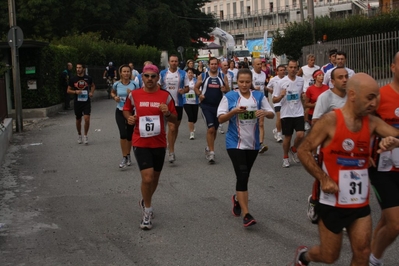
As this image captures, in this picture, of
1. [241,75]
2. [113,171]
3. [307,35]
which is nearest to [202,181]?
[113,171]

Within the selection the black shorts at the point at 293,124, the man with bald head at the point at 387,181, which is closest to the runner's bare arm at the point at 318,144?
the man with bald head at the point at 387,181

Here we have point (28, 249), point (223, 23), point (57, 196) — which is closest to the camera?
point (28, 249)

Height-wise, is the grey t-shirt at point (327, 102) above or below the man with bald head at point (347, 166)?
above

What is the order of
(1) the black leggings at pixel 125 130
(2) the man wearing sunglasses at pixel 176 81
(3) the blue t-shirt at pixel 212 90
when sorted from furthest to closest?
(2) the man wearing sunglasses at pixel 176 81
(3) the blue t-shirt at pixel 212 90
(1) the black leggings at pixel 125 130

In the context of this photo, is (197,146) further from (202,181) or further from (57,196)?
(57,196)

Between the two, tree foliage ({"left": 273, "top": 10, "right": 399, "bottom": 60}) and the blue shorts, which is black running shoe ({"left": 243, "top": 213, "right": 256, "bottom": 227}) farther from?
tree foliage ({"left": 273, "top": 10, "right": 399, "bottom": 60})

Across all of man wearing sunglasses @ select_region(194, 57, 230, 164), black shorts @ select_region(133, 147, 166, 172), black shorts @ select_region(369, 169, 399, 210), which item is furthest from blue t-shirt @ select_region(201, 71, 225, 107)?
black shorts @ select_region(369, 169, 399, 210)

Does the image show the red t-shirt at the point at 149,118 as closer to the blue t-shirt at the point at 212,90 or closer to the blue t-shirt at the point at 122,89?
the blue t-shirt at the point at 122,89

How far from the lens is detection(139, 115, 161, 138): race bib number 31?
7773 millimetres

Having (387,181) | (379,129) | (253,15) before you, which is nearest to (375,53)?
(387,181)

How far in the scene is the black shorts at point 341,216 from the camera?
190 inches

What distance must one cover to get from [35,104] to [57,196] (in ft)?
46.1

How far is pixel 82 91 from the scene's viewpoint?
15.5 metres

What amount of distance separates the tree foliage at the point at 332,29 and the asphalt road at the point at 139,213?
23.0 metres
